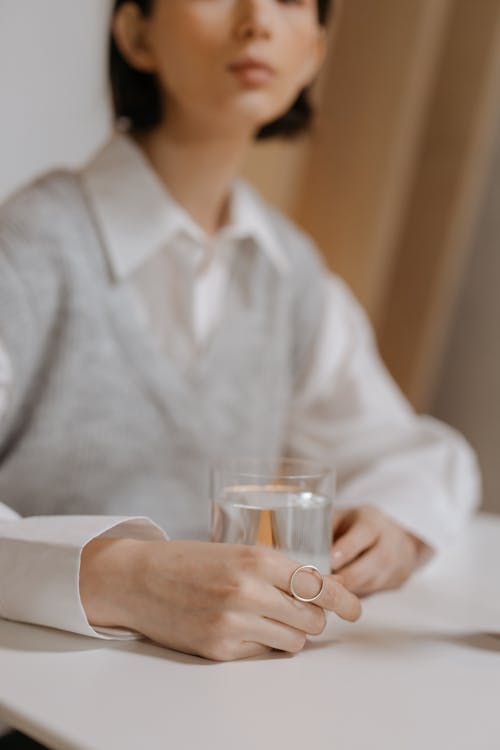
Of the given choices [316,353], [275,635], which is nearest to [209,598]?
[275,635]

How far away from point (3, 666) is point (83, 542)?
90 millimetres

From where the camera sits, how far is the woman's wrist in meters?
0.58

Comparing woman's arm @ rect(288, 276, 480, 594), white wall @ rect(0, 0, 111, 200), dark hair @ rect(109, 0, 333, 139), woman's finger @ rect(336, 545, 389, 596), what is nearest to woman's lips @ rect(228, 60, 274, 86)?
dark hair @ rect(109, 0, 333, 139)

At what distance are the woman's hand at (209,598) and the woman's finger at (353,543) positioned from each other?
13 centimetres

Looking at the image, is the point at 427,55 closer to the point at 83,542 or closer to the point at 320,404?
the point at 320,404

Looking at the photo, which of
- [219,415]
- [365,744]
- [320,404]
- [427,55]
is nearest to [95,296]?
[219,415]

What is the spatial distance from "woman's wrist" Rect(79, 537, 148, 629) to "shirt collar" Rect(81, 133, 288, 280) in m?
0.44

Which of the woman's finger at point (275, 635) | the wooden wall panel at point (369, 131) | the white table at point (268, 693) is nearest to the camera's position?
the white table at point (268, 693)

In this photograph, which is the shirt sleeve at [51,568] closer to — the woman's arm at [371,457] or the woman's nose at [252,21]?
the woman's arm at [371,457]

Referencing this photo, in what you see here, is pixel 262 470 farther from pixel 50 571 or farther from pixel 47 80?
pixel 47 80

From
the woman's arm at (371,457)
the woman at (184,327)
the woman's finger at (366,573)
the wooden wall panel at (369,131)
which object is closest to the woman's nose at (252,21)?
the woman at (184,327)

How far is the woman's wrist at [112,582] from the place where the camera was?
0.58m

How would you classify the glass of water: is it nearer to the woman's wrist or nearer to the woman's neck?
the woman's wrist

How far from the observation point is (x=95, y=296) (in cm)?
96
